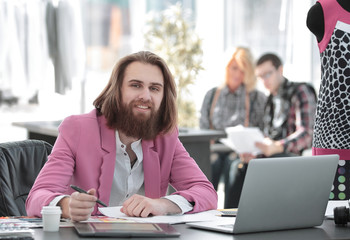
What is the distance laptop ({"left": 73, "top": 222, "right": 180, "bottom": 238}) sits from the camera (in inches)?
73.0

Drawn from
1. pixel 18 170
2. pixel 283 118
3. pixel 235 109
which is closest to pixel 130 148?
pixel 18 170

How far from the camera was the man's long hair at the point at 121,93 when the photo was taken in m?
2.63

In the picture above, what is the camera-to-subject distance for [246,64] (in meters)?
6.00

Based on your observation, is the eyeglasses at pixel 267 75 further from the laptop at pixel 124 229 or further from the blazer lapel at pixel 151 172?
the laptop at pixel 124 229

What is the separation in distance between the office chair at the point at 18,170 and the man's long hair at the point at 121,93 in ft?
1.00

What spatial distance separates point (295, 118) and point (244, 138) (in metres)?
0.42

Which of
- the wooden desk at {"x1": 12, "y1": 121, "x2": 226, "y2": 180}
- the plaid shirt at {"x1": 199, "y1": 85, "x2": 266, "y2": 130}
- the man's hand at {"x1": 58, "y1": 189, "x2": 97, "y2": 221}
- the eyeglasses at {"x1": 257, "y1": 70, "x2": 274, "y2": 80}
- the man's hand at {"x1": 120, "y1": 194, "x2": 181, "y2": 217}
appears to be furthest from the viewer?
the plaid shirt at {"x1": 199, "y1": 85, "x2": 266, "y2": 130}

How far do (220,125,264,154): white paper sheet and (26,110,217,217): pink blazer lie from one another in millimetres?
2381

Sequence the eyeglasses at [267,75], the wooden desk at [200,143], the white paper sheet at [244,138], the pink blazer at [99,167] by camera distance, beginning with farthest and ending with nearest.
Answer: the eyeglasses at [267,75], the wooden desk at [200,143], the white paper sheet at [244,138], the pink blazer at [99,167]

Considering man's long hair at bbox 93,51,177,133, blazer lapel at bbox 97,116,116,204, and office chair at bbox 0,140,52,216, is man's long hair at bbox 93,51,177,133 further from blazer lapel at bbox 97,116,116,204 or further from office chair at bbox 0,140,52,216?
office chair at bbox 0,140,52,216

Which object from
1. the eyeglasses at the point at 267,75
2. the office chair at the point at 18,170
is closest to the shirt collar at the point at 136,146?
the office chair at the point at 18,170

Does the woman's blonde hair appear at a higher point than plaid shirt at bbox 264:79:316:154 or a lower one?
higher

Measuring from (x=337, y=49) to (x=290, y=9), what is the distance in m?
6.09

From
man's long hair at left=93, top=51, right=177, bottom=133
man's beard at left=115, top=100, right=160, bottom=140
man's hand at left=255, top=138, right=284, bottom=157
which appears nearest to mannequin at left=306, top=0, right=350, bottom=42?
man's long hair at left=93, top=51, right=177, bottom=133
